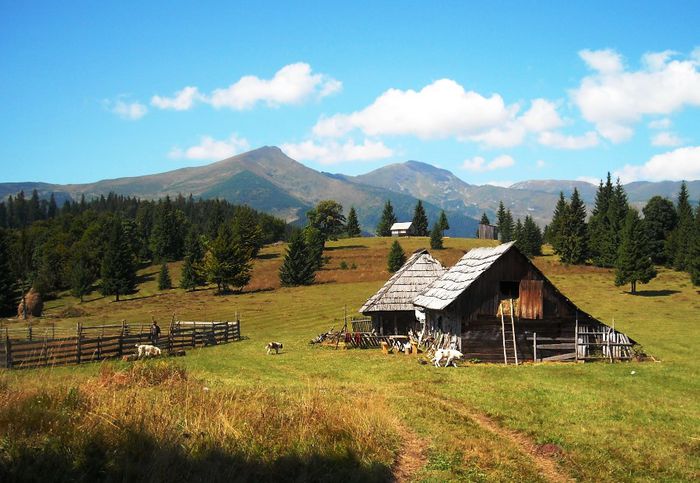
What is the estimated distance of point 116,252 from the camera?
84.1 metres

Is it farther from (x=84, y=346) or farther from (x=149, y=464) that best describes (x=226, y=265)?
(x=149, y=464)

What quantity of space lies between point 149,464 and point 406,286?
31.1 m

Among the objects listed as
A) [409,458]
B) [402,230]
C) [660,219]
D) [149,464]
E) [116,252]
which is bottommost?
[409,458]

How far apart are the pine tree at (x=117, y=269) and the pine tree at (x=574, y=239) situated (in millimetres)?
67955

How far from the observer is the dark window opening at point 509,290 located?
2941cm

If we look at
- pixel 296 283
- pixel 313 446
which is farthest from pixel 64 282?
pixel 313 446

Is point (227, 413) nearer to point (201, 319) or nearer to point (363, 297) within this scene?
point (201, 319)

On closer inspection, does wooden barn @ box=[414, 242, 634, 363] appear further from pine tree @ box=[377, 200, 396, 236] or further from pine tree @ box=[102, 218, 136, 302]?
pine tree @ box=[377, 200, 396, 236]

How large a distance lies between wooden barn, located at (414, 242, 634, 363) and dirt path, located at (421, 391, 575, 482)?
12459mm

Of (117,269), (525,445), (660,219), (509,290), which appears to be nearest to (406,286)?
(509,290)

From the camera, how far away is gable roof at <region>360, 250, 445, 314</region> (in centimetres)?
3691

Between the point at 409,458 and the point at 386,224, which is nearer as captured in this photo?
the point at 409,458

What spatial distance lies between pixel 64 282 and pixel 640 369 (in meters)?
95.8

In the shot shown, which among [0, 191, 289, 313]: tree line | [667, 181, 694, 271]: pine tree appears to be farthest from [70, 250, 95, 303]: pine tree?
[667, 181, 694, 271]: pine tree
